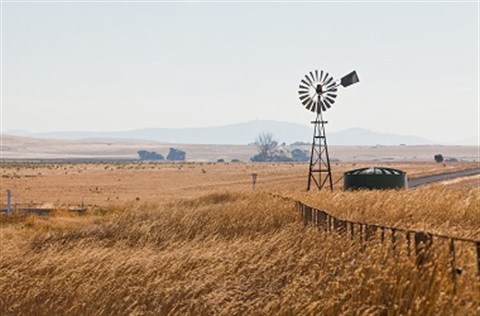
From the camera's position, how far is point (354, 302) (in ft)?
29.3

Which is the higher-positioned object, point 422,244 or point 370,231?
point 422,244

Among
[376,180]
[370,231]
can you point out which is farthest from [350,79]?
[370,231]

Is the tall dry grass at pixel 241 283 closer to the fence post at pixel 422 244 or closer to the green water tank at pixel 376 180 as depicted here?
the fence post at pixel 422 244

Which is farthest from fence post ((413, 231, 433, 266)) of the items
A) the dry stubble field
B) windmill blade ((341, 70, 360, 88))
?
windmill blade ((341, 70, 360, 88))

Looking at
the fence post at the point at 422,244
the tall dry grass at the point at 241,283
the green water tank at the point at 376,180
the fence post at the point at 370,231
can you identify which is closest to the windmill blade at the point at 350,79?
the green water tank at the point at 376,180

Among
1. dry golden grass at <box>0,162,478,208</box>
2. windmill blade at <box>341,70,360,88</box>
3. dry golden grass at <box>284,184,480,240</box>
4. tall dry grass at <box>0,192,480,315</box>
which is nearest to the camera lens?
tall dry grass at <box>0,192,480,315</box>

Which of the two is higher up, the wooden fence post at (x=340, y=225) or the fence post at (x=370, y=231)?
the fence post at (x=370, y=231)

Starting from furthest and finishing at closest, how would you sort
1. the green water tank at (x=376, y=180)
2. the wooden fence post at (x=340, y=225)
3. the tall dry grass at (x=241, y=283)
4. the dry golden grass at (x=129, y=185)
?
1. the dry golden grass at (x=129, y=185)
2. the green water tank at (x=376, y=180)
3. the wooden fence post at (x=340, y=225)
4. the tall dry grass at (x=241, y=283)

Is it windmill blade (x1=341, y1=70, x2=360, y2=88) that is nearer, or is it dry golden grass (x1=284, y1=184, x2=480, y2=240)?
dry golden grass (x1=284, y1=184, x2=480, y2=240)

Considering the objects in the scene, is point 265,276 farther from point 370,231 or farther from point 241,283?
point 370,231

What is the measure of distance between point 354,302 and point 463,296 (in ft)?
4.39

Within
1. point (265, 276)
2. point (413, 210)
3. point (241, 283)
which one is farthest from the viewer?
point (413, 210)

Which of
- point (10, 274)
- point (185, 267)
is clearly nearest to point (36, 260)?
point (10, 274)

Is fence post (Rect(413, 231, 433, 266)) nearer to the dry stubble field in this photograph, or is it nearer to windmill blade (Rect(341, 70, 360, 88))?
the dry stubble field
